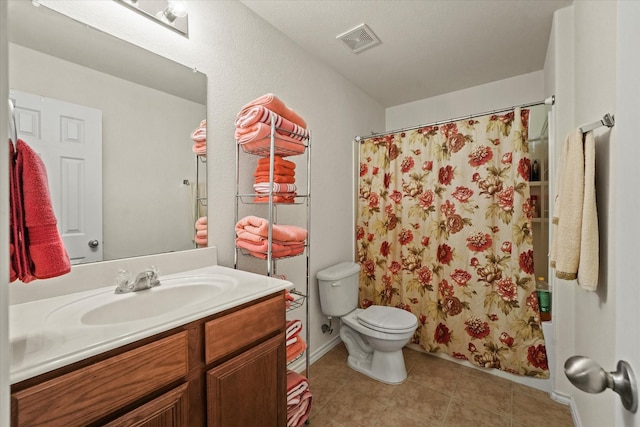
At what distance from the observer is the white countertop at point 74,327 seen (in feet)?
2.10

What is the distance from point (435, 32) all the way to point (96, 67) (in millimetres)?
1940

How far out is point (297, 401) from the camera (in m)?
1.47

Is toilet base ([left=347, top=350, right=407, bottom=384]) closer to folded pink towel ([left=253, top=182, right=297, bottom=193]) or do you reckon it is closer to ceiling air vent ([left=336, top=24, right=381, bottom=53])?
folded pink towel ([left=253, top=182, right=297, bottom=193])

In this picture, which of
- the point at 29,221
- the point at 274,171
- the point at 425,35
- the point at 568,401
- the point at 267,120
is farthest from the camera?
the point at 425,35

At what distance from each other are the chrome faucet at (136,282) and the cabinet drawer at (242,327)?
1.25ft

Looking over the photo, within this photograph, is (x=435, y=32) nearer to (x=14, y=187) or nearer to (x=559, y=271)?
(x=559, y=271)

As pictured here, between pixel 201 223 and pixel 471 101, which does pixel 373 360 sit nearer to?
pixel 201 223

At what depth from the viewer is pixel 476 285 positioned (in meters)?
2.09

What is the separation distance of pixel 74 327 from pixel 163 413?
0.35 metres

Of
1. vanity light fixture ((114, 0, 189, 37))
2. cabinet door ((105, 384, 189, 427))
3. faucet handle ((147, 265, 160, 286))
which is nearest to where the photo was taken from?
cabinet door ((105, 384, 189, 427))

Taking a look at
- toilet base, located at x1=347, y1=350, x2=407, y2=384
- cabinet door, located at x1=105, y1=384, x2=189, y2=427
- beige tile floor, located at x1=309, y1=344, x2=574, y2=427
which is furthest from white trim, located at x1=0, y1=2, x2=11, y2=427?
toilet base, located at x1=347, y1=350, x2=407, y2=384

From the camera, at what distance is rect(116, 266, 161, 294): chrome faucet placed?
3.56 ft

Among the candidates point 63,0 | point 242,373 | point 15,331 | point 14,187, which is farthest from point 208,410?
point 63,0

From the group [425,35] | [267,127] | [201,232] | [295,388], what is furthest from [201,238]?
[425,35]
